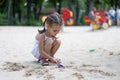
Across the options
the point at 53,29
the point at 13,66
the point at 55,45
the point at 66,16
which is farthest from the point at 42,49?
the point at 66,16

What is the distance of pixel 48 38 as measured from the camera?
4.80 metres

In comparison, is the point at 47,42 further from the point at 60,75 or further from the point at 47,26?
the point at 60,75

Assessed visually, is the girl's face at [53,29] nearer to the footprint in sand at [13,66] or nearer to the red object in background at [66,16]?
the footprint in sand at [13,66]

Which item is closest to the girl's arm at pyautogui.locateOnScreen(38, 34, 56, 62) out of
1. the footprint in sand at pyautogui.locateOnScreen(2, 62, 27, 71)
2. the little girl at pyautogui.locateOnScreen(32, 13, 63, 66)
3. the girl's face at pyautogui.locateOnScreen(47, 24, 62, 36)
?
the little girl at pyautogui.locateOnScreen(32, 13, 63, 66)

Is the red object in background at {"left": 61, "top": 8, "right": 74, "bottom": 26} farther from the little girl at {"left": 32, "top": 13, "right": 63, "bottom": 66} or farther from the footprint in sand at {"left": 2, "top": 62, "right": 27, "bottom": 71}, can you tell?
the footprint in sand at {"left": 2, "top": 62, "right": 27, "bottom": 71}

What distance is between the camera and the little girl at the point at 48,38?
15.5 feet

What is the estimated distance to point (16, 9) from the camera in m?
30.0

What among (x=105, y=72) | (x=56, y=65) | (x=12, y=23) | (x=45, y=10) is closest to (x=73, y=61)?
(x=56, y=65)

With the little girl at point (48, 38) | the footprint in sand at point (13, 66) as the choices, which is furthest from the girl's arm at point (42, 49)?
the footprint in sand at point (13, 66)

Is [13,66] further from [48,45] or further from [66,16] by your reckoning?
[66,16]

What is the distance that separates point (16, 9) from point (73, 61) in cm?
2529

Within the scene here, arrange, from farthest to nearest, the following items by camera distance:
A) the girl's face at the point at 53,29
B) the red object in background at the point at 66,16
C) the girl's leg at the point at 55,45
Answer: the red object in background at the point at 66,16
the girl's leg at the point at 55,45
the girl's face at the point at 53,29

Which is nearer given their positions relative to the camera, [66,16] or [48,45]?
[48,45]

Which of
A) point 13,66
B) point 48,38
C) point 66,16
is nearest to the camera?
point 13,66
